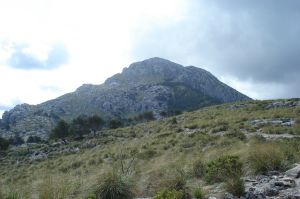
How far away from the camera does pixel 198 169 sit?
A: 14.8 m

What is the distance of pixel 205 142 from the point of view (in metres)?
25.2

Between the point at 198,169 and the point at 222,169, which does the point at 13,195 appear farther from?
the point at 198,169

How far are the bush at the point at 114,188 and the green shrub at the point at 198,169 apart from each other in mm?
4118

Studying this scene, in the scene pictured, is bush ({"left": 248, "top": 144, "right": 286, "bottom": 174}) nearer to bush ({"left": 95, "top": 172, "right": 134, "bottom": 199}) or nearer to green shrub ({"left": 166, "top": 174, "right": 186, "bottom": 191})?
green shrub ({"left": 166, "top": 174, "right": 186, "bottom": 191})

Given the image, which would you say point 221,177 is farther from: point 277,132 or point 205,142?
point 277,132

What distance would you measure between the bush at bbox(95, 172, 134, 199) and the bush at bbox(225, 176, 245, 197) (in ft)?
9.06

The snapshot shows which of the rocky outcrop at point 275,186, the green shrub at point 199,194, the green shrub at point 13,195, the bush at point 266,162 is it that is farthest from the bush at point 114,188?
the bush at point 266,162

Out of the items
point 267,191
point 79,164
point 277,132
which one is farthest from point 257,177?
point 79,164

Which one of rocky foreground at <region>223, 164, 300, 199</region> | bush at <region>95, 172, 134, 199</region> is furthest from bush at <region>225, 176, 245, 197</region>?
bush at <region>95, 172, 134, 199</region>

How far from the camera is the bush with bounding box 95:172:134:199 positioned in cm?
1063

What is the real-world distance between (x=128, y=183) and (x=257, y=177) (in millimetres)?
4003

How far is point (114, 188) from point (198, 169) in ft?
Result: 16.3

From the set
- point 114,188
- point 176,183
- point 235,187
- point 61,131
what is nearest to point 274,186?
point 235,187

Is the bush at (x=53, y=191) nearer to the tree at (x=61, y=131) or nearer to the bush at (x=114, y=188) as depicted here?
the bush at (x=114, y=188)
